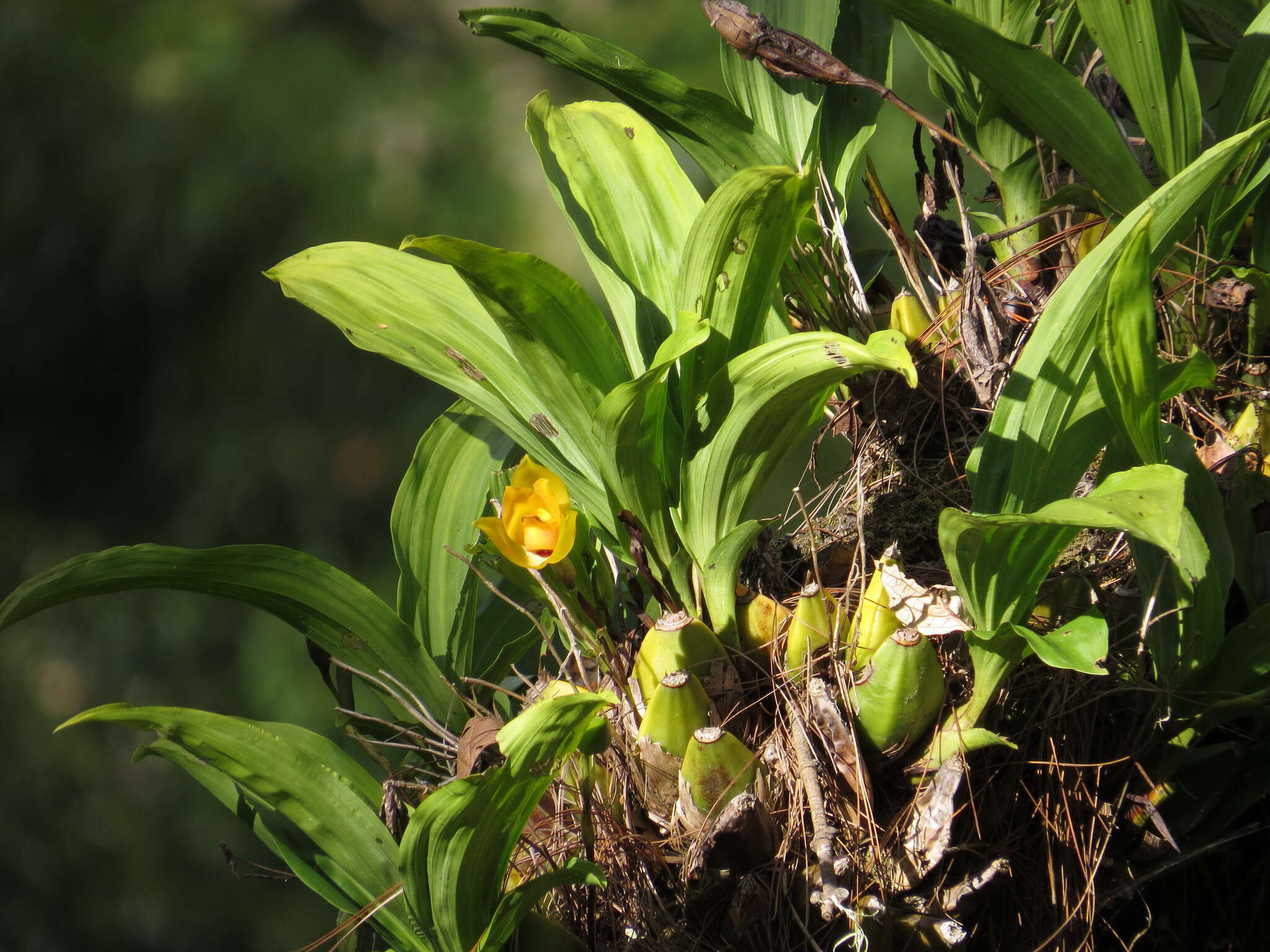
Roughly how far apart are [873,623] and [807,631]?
0.04 m

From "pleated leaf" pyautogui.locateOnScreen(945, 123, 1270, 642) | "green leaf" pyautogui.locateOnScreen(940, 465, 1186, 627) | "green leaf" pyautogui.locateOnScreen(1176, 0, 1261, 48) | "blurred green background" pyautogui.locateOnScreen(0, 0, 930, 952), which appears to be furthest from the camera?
"blurred green background" pyautogui.locateOnScreen(0, 0, 930, 952)

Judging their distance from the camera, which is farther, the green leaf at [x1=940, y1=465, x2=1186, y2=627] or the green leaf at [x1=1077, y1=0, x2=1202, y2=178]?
the green leaf at [x1=1077, y1=0, x2=1202, y2=178]

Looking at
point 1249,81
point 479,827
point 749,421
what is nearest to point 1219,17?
point 1249,81

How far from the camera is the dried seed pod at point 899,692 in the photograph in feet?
1.57

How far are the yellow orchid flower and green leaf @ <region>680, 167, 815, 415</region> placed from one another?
3.7 inches

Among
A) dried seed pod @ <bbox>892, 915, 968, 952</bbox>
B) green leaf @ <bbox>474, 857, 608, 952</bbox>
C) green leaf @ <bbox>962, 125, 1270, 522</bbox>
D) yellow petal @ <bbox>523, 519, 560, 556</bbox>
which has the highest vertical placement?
green leaf @ <bbox>962, 125, 1270, 522</bbox>

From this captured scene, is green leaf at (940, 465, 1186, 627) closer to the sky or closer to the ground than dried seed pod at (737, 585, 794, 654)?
closer to the sky

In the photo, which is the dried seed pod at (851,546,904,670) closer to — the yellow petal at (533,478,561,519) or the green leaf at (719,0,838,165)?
the yellow petal at (533,478,561,519)

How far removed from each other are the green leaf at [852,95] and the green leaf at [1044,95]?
0.10 m

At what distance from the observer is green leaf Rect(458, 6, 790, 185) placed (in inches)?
23.4

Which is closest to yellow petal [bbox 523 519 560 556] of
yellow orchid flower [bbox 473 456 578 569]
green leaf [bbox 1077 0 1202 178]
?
yellow orchid flower [bbox 473 456 578 569]

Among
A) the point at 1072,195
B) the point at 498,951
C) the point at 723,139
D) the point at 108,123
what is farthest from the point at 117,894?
the point at 1072,195

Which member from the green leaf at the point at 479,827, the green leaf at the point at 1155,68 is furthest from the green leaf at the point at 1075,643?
the green leaf at the point at 1155,68

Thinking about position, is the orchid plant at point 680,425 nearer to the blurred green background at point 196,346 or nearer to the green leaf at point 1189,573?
the green leaf at point 1189,573
